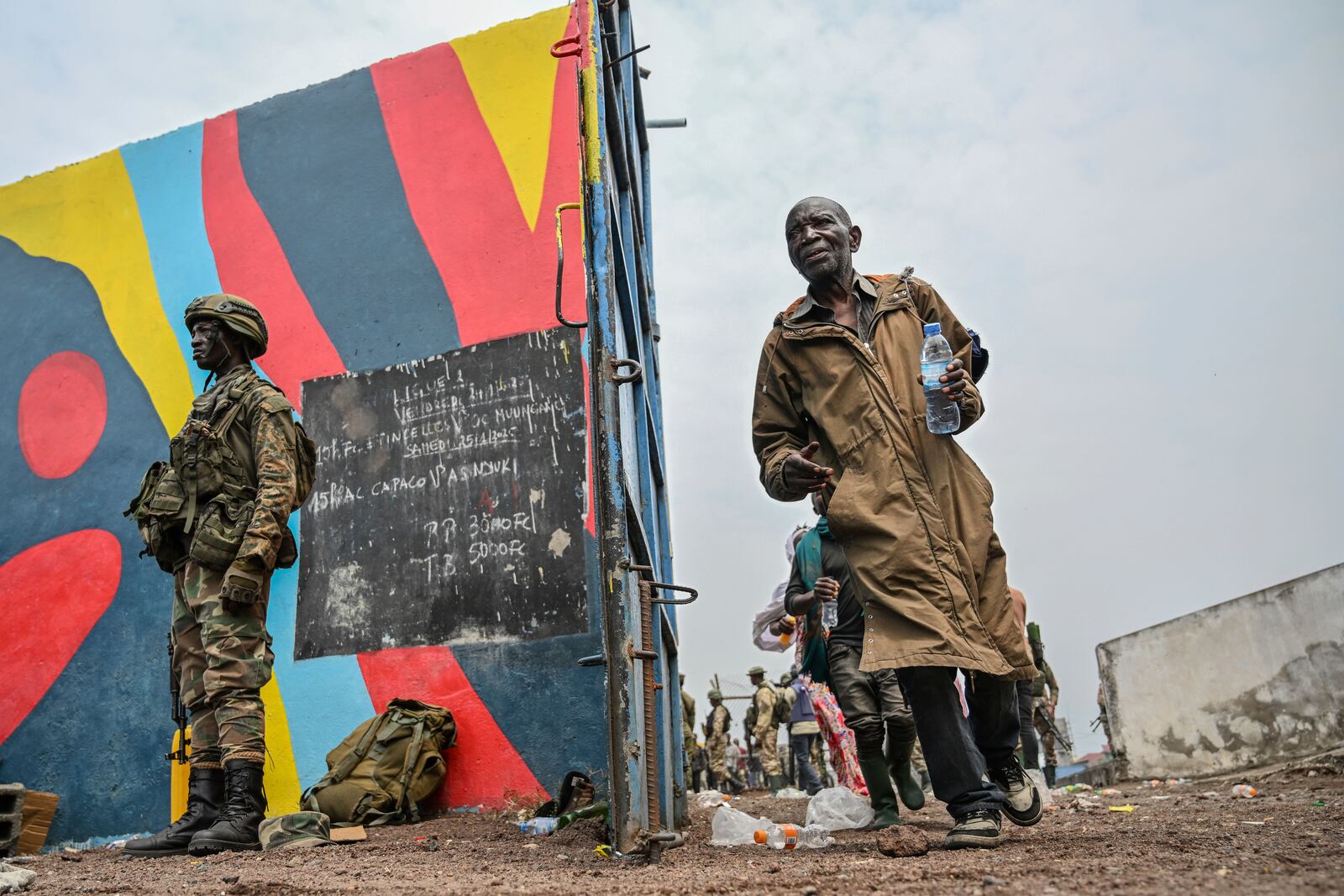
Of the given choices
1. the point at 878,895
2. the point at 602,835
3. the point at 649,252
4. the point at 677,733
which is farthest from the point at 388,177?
the point at 878,895

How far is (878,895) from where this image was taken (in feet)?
6.43

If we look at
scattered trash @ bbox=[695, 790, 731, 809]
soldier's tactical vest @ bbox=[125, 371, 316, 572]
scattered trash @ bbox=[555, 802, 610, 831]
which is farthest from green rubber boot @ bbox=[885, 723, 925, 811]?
soldier's tactical vest @ bbox=[125, 371, 316, 572]

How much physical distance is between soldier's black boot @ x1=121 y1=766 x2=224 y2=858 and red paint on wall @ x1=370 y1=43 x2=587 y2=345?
2797mm

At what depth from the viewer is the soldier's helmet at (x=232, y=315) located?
4309 millimetres

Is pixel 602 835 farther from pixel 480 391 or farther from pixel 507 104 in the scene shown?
pixel 507 104

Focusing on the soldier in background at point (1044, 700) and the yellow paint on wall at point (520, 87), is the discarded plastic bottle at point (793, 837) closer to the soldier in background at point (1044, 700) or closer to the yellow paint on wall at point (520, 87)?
the yellow paint on wall at point (520, 87)

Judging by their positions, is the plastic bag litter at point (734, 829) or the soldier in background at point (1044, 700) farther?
the soldier in background at point (1044, 700)

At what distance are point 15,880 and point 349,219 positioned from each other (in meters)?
4.42

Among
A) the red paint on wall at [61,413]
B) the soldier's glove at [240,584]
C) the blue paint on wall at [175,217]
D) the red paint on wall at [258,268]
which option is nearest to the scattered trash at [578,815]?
the soldier's glove at [240,584]

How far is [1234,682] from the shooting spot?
311 inches

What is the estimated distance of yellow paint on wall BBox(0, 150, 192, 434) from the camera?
650 cm

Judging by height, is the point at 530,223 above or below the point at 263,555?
above

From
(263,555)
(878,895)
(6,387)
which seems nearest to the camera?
(878,895)

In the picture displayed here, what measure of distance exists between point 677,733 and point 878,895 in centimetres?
378
